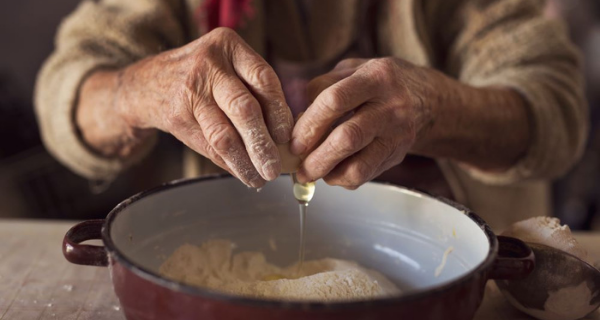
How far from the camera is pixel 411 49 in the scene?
39.3 inches

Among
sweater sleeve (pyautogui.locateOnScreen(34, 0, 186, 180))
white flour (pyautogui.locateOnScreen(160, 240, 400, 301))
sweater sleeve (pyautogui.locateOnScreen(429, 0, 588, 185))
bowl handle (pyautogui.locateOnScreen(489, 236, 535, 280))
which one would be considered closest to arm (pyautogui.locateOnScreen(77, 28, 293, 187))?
white flour (pyautogui.locateOnScreen(160, 240, 400, 301))

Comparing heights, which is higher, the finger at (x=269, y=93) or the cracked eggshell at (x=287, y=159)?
the finger at (x=269, y=93)

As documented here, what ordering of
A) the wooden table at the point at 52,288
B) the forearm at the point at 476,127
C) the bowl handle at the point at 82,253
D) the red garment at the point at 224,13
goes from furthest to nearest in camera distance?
1. the red garment at the point at 224,13
2. the forearm at the point at 476,127
3. the wooden table at the point at 52,288
4. the bowl handle at the point at 82,253

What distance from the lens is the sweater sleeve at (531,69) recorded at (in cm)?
95

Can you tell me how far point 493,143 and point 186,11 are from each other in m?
0.56

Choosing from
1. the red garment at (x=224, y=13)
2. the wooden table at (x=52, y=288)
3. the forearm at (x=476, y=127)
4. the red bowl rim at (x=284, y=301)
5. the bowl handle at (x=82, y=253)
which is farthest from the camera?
the red garment at (x=224, y=13)

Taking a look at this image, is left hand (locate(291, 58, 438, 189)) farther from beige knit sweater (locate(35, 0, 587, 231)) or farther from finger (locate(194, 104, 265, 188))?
beige knit sweater (locate(35, 0, 587, 231))

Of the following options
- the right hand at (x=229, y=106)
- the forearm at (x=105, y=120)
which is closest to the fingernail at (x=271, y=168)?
the right hand at (x=229, y=106)

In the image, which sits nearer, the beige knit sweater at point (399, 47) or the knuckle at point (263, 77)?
the knuckle at point (263, 77)

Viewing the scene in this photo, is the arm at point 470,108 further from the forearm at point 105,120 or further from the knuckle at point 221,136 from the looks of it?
the forearm at point 105,120

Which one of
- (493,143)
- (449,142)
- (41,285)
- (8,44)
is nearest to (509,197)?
(493,143)

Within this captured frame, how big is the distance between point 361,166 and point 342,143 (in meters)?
0.04

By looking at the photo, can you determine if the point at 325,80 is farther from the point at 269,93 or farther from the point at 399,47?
the point at 399,47

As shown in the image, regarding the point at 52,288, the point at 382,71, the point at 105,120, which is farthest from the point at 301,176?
the point at 105,120
